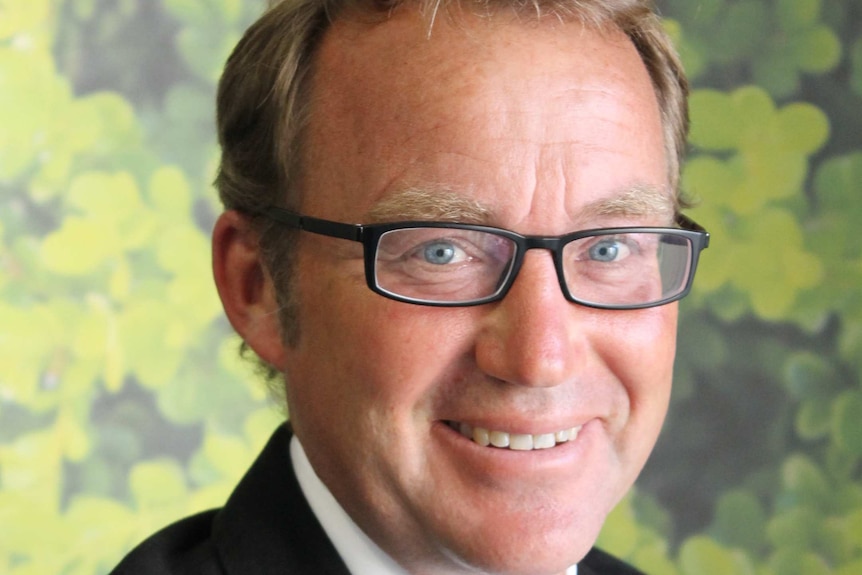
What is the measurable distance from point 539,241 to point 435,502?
1.35 ft

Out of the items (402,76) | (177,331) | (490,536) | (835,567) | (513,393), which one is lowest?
(835,567)

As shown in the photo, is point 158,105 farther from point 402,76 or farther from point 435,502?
point 435,502

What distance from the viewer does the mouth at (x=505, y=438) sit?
5.67ft

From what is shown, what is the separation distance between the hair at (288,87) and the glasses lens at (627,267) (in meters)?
0.20

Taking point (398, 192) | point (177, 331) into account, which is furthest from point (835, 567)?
point (398, 192)

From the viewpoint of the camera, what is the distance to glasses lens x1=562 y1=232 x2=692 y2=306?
5.67 feet

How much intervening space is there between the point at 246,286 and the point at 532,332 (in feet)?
2.07

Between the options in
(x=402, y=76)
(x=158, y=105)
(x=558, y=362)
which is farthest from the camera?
(x=158, y=105)

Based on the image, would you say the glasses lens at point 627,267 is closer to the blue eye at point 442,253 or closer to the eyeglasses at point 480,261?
the eyeglasses at point 480,261

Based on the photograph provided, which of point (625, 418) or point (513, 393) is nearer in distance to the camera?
point (513, 393)

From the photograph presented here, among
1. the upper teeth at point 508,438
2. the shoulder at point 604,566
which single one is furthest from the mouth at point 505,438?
the shoulder at point 604,566

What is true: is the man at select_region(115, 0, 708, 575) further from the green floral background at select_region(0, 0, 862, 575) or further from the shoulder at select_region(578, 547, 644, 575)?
the green floral background at select_region(0, 0, 862, 575)

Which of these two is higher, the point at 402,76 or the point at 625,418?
the point at 402,76

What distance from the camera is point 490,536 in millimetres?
1699
